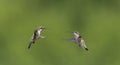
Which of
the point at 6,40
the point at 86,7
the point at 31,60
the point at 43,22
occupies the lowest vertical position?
the point at 31,60

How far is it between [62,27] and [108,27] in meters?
1.20

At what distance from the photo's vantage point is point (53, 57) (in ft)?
34.9

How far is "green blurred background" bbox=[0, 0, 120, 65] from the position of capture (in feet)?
35.0

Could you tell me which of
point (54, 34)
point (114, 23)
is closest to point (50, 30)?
point (54, 34)

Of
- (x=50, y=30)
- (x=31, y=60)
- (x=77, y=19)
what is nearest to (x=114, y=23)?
(x=77, y=19)

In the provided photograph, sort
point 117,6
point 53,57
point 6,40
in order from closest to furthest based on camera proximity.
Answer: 1. point 53,57
2. point 6,40
3. point 117,6

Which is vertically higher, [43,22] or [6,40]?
[43,22]

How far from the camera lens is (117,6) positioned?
40.9 ft

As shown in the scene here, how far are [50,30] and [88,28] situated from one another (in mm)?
1034

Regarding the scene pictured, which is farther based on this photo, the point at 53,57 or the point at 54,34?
the point at 54,34

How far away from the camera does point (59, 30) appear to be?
11.8 m

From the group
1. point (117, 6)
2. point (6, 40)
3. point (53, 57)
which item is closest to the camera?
point (53, 57)

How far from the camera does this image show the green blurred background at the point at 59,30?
10.7 metres

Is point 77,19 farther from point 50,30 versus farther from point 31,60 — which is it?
point 31,60
